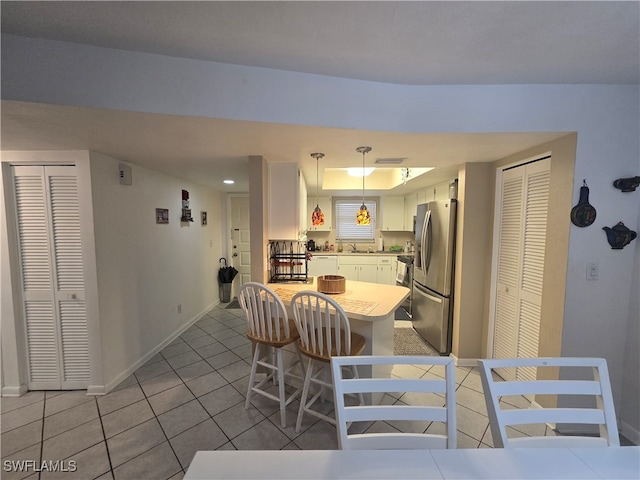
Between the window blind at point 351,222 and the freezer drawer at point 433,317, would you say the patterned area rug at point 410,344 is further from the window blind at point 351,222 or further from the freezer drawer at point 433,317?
the window blind at point 351,222

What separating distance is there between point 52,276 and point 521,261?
4069 millimetres

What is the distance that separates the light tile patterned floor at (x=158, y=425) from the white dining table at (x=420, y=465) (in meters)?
1.15

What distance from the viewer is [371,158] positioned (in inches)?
96.7

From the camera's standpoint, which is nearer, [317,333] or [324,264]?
[317,333]

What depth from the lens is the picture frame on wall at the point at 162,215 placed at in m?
3.04

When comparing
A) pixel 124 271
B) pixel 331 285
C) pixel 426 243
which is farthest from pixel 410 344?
pixel 124 271

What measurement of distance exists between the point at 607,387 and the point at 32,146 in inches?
145

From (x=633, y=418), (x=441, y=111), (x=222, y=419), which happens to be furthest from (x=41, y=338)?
(x=633, y=418)

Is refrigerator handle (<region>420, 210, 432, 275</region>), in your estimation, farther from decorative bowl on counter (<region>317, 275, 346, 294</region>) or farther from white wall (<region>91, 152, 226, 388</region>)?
white wall (<region>91, 152, 226, 388</region>)

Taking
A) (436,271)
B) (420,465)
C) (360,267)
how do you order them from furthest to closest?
(360,267) < (436,271) < (420,465)

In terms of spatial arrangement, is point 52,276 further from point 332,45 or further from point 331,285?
point 332,45

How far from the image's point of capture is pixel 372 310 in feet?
6.18

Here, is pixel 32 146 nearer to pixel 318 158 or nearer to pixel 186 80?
pixel 186 80

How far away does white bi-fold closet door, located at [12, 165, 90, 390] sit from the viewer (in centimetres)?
219
